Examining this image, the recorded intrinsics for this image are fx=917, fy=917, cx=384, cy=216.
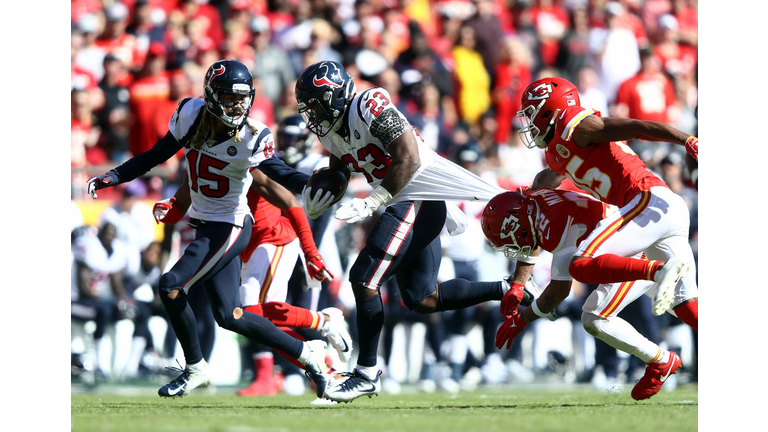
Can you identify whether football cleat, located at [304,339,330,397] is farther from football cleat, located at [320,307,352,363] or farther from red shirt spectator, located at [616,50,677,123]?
red shirt spectator, located at [616,50,677,123]

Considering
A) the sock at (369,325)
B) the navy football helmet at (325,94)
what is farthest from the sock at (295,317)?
the navy football helmet at (325,94)

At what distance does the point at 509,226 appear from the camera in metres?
4.68

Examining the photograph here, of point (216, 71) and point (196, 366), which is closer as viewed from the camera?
point (216, 71)

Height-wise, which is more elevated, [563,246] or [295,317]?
[563,246]

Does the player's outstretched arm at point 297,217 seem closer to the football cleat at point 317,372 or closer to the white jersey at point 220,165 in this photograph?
the white jersey at point 220,165

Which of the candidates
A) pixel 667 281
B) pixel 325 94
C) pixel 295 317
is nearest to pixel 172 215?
pixel 295 317

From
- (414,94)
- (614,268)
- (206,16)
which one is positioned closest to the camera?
(614,268)

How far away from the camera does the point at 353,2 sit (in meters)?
10.4

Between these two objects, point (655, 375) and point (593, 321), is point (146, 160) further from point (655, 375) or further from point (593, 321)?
point (655, 375)

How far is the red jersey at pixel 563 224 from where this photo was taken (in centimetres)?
464

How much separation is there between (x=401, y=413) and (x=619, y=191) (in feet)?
5.05

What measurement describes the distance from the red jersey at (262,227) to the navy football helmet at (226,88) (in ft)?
3.48

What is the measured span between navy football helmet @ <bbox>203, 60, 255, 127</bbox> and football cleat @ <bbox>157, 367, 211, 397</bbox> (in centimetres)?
136

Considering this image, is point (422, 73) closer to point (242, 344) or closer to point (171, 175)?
point (171, 175)
